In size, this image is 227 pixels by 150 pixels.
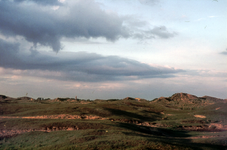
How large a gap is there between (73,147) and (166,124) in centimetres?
3120

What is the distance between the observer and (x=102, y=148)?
1427cm

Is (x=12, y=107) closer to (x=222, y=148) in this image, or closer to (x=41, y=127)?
(x=41, y=127)

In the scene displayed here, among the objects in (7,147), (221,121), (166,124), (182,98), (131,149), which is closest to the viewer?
(131,149)

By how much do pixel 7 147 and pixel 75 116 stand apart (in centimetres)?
1940

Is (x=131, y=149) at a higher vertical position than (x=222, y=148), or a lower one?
higher

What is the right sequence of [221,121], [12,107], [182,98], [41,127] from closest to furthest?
1. [41,127]
2. [221,121]
3. [12,107]
4. [182,98]

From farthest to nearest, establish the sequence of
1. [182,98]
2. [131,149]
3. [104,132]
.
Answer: [182,98], [104,132], [131,149]

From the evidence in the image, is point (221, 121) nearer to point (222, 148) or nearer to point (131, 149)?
point (222, 148)

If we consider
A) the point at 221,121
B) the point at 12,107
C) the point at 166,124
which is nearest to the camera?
the point at 166,124

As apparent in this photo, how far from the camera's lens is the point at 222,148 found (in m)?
19.9

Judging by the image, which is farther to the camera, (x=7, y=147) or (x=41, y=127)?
(x=41, y=127)

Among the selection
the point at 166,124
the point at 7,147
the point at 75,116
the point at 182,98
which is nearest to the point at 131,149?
the point at 7,147

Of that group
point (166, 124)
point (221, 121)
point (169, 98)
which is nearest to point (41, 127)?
point (166, 124)

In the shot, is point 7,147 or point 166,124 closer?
point 7,147
